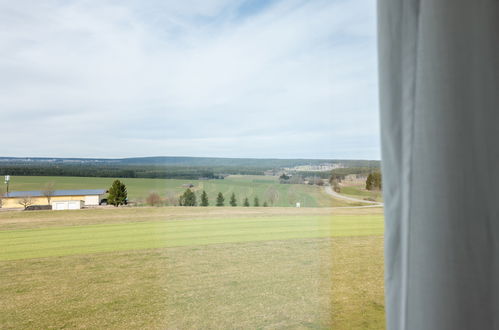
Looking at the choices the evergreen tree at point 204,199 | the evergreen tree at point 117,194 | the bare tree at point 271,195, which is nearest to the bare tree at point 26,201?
the evergreen tree at point 117,194

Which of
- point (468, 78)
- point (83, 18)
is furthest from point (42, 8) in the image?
point (468, 78)

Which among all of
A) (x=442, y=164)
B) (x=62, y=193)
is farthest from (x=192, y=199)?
(x=442, y=164)

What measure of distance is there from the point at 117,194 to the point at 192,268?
33 cm

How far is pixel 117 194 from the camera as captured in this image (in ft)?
3.87

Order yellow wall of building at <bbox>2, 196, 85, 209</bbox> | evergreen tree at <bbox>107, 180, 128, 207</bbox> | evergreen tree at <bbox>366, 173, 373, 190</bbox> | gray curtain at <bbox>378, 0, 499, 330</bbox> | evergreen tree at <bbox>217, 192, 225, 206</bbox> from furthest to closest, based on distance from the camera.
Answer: evergreen tree at <bbox>366, 173, 373, 190</bbox> < evergreen tree at <bbox>217, 192, 225, 206</bbox> < evergreen tree at <bbox>107, 180, 128, 207</bbox> < yellow wall of building at <bbox>2, 196, 85, 209</bbox> < gray curtain at <bbox>378, 0, 499, 330</bbox>

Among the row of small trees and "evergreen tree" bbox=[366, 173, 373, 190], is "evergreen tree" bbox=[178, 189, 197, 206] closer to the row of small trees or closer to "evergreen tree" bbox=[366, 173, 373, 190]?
the row of small trees

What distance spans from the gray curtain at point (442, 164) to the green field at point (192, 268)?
0.63 meters

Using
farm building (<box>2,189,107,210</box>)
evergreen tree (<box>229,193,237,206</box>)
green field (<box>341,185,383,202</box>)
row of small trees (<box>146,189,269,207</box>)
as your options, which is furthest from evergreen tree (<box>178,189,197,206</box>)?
green field (<box>341,185,383,202</box>)

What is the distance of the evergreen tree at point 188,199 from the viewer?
4.10ft

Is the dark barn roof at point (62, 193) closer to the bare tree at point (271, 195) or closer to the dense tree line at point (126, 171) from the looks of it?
the dense tree line at point (126, 171)

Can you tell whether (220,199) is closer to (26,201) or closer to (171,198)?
(171,198)

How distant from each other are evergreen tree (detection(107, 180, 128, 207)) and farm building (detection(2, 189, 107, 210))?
0.07ft

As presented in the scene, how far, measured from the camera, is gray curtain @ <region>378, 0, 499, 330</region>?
65 cm

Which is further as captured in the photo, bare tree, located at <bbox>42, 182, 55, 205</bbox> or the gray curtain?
bare tree, located at <bbox>42, 182, 55, 205</bbox>
